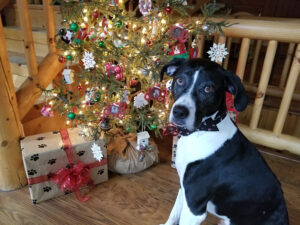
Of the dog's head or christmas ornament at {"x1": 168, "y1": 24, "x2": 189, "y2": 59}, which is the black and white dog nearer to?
the dog's head

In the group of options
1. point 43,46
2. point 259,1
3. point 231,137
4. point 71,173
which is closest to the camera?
point 231,137

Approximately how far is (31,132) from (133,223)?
1190mm

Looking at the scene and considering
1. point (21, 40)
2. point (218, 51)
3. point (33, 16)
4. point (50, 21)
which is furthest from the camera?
point (33, 16)

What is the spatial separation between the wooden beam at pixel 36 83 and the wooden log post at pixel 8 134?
0.38 ft

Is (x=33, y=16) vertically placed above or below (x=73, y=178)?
above

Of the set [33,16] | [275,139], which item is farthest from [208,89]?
[33,16]

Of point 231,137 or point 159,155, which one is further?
point 159,155

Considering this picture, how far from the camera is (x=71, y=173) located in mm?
1531

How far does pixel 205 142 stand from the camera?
3.39 feet

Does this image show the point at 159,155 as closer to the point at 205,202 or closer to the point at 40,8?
the point at 205,202

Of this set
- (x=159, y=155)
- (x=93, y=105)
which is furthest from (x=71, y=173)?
(x=159, y=155)

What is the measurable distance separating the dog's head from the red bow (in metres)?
0.87

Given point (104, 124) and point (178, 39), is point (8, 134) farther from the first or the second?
point (178, 39)

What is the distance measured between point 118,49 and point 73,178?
2.96 ft
